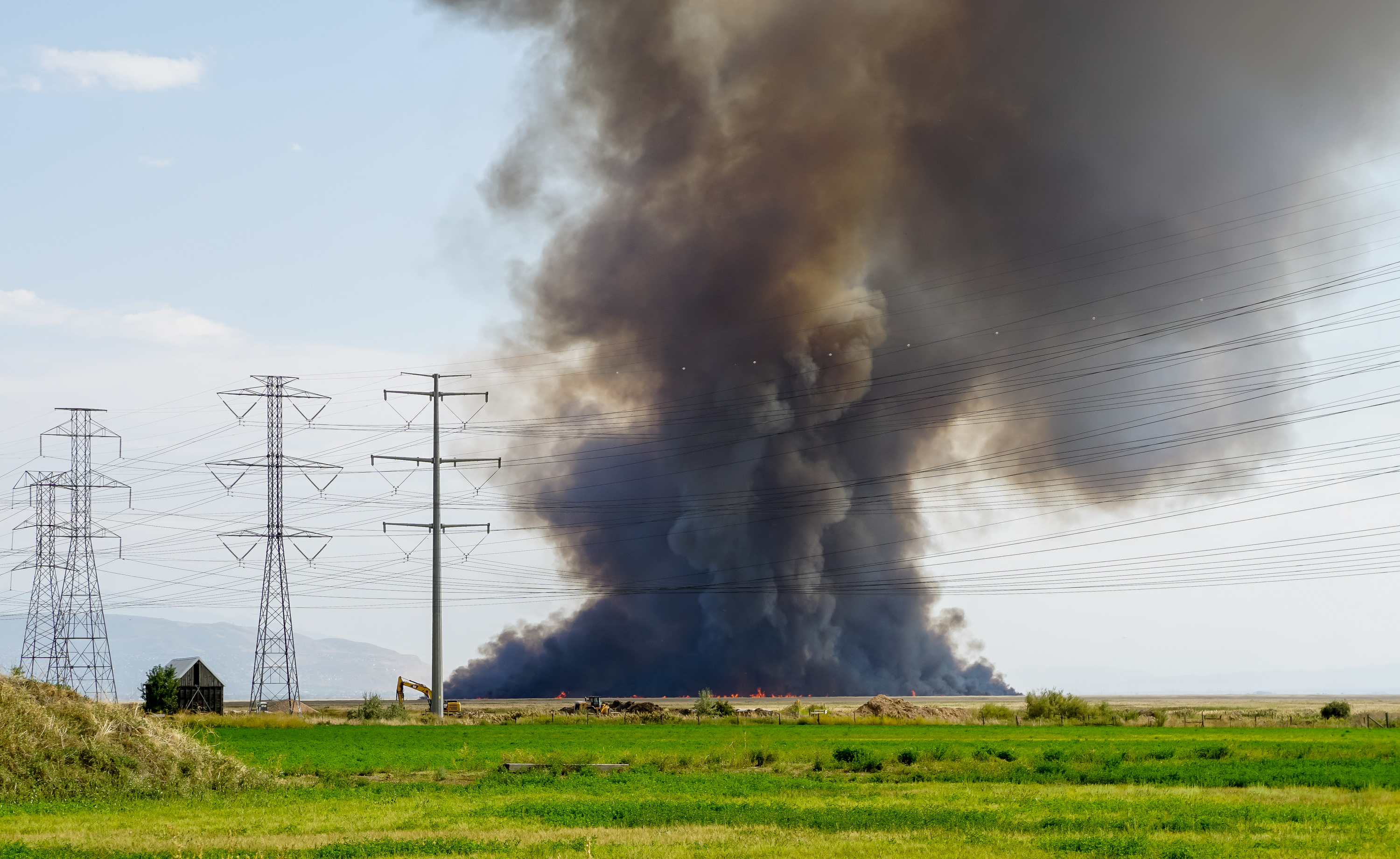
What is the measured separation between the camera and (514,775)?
1454 inches

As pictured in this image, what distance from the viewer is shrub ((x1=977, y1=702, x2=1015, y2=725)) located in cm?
8225

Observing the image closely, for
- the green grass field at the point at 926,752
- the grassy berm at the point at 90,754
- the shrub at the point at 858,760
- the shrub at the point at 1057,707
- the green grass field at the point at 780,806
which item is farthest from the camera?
the shrub at the point at 1057,707

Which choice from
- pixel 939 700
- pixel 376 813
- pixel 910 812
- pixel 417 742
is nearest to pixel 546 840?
pixel 376 813

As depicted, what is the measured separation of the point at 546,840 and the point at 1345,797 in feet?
67.4

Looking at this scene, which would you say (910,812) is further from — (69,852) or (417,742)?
(417,742)

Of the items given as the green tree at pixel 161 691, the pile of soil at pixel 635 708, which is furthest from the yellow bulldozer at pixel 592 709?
the green tree at pixel 161 691

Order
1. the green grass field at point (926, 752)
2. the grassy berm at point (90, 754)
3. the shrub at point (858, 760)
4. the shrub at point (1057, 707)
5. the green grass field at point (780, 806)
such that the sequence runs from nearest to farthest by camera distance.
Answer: the green grass field at point (780, 806), the grassy berm at point (90, 754), the green grass field at point (926, 752), the shrub at point (858, 760), the shrub at point (1057, 707)

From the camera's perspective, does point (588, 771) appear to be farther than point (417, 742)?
No

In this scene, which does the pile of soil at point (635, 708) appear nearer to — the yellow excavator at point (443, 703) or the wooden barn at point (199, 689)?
the yellow excavator at point (443, 703)

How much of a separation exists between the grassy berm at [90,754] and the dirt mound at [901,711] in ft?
185

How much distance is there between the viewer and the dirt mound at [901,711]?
274 feet

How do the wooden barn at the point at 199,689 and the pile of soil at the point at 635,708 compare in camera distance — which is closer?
the wooden barn at the point at 199,689

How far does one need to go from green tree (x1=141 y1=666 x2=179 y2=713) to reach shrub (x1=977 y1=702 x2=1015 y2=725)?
5622cm

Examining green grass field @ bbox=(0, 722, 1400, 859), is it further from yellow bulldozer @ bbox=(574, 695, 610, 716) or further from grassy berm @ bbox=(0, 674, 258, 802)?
yellow bulldozer @ bbox=(574, 695, 610, 716)
